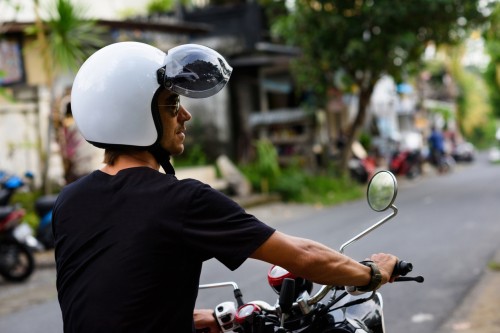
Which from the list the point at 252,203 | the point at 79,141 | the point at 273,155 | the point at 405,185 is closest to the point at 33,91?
the point at 79,141

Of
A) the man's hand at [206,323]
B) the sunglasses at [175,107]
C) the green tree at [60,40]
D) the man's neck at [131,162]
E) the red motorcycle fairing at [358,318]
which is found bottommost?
the man's hand at [206,323]

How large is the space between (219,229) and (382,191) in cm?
60

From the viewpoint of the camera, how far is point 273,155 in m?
17.6

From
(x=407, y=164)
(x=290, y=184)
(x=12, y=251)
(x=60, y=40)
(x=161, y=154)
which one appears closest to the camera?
(x=161, y=154)

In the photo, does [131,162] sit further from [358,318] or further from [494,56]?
A: [494,56]

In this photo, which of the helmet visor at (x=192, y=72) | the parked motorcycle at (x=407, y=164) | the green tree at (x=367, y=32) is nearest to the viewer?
the helmet visor at (x=192, y=72)

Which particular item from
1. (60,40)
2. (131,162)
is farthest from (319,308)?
(60,40)

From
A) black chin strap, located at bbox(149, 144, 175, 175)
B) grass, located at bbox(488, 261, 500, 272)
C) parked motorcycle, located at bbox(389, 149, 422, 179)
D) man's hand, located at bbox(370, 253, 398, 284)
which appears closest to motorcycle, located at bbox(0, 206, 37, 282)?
grass, located at bbox(488, 261, 500, 272)

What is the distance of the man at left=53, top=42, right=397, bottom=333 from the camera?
1.91 m

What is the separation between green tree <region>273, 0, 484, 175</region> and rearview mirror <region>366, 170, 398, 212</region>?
15398mm

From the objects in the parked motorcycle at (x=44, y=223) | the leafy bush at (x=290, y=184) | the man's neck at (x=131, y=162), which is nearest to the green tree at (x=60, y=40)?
the parked motorcycle at (x=44, y=223)

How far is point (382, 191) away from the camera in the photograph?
2.25 metres

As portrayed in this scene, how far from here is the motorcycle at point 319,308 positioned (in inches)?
84.1

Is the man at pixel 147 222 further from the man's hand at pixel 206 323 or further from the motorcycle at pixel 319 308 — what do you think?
the man's hand at pixel 206 323
